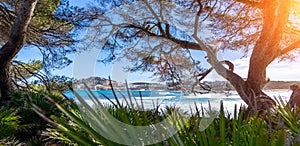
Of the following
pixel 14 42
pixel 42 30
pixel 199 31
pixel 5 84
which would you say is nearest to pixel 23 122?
pixel 14 42

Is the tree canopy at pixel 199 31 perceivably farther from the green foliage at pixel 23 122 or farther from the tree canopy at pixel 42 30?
the green foliage at pixel 23 122

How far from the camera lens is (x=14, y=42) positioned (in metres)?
4.33

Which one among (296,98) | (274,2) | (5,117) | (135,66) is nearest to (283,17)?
(274,2)

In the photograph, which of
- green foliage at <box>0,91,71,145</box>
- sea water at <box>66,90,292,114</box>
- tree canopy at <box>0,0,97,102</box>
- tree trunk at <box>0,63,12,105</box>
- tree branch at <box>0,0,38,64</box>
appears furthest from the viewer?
tree trunk at <box>0,63,12,105</box>

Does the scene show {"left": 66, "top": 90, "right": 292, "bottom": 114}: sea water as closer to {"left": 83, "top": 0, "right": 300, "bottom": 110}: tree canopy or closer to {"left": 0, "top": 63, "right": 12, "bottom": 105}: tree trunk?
{"left": 83, "top": 0, "right": 300, "bottom": 110}: tree canopy

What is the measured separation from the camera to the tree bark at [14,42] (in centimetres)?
416

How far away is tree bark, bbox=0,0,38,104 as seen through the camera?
13.6 ft

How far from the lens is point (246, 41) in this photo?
18.6ft

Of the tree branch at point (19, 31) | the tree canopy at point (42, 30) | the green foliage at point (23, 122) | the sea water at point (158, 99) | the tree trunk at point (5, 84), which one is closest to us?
the sea water at point (158, 99)

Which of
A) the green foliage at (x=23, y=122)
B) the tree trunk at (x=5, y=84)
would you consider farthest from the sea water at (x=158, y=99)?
the tree trunk at (x=5, y=84)

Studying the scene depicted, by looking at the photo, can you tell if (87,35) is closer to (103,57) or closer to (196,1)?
(103,57)

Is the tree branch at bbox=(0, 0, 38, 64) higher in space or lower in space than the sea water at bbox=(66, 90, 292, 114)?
higher

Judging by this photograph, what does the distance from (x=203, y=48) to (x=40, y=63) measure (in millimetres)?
4215

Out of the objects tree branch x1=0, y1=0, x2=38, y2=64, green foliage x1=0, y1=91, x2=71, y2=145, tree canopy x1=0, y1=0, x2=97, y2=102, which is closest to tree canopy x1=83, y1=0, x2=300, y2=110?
tree canopy x1=0, y1=0, x2=97, y2=102
